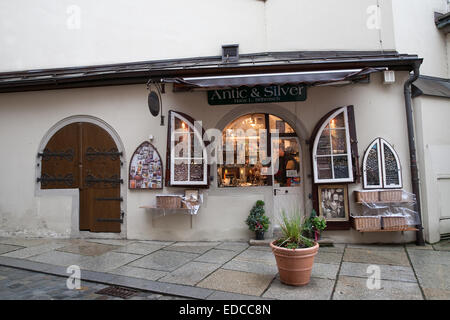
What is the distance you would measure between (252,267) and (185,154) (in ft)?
9.83

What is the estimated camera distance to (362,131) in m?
6.90

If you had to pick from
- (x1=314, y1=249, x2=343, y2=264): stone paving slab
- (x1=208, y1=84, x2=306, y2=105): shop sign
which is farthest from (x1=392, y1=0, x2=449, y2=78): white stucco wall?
(x1=314, y1=249, x2=343, y2=264): stone paving slab

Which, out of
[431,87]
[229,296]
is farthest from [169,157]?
[431,87]

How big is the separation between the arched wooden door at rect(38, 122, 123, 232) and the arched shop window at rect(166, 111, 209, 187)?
1.42 meters

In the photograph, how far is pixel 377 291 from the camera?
4211 millimetres

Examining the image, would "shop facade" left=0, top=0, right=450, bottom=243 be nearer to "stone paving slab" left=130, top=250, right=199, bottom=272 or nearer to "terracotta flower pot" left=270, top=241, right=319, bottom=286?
"stone paving slab" left=130, top=250, right=199, bottom=272

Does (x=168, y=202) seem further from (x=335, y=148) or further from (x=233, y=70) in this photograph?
(x=335, y=148)

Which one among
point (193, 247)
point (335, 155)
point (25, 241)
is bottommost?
point (193, 247)

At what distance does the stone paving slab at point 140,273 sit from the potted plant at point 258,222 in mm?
2354

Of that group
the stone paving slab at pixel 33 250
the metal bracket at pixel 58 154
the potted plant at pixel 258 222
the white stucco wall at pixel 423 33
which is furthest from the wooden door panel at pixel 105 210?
the white stucco wall at pixel 423 33

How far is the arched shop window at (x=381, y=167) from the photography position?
22.0ft

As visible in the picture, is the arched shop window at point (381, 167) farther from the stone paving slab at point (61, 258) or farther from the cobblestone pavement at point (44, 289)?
the stone paving slab at point (61, 258)

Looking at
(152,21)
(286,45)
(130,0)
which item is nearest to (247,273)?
(286,45)

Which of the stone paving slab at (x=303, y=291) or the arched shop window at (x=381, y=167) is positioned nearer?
the stone paving slab at (x=303, y=291)
